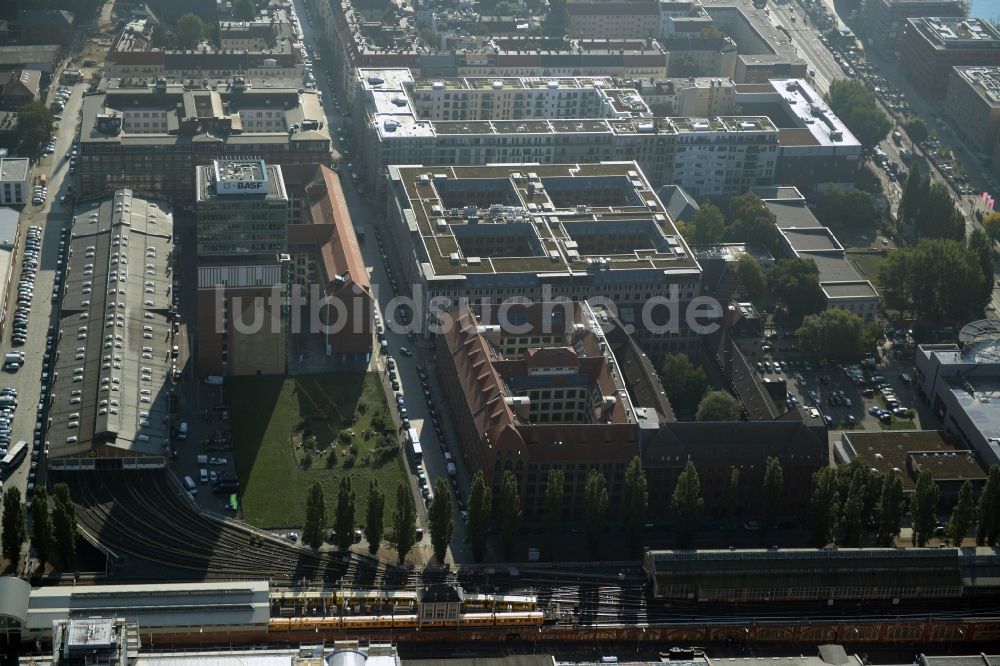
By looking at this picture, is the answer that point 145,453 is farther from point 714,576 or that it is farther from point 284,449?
point 714,576

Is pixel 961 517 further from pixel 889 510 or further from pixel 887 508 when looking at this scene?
pixel 887 508

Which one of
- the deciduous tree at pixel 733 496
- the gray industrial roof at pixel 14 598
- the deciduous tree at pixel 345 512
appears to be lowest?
the deciduous tree at pixel 733 496

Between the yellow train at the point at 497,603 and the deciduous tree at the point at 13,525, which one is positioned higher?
the deciduous tree at the point at 13,525

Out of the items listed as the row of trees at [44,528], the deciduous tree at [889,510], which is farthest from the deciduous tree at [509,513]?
the row of trees at [44,528]

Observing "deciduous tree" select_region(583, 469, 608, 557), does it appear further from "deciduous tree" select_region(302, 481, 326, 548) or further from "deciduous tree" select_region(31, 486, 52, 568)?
"deciduous tree" select_region(31, 486, 52, 568)

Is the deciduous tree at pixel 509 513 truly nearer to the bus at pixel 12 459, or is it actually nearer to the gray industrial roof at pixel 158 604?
the gray industrial roof at pixel 158 604

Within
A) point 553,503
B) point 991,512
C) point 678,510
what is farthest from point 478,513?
point 991,512

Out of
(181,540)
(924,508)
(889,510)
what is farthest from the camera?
(924,508)
